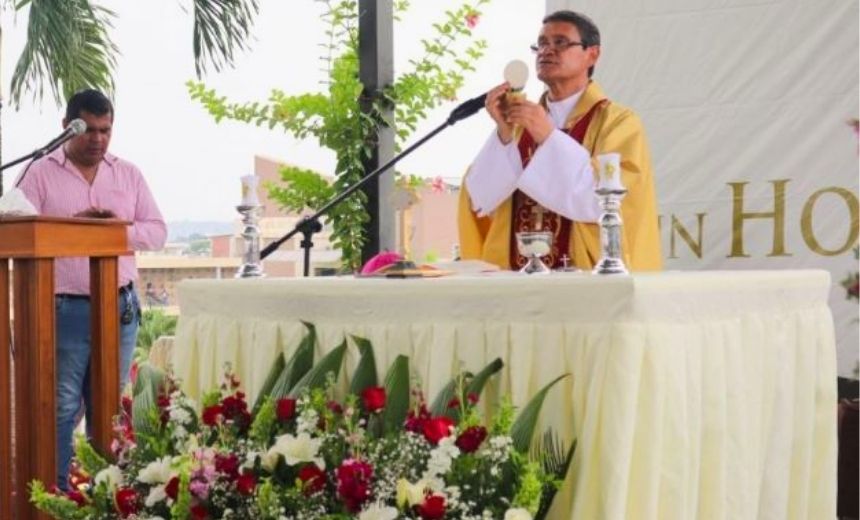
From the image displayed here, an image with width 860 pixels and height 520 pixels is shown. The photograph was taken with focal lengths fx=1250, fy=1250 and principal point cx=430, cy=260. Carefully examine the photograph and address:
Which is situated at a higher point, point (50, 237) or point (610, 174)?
point (610, 174)

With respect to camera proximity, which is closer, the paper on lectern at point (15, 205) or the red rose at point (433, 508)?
the red rose at point (433, 508)

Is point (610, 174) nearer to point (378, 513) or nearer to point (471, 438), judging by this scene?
point (471, 438)

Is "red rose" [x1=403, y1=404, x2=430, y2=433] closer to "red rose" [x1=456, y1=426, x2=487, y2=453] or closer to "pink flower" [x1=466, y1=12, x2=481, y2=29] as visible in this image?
"red rose" [x1=456, y1=426, x2=487, y2=453]

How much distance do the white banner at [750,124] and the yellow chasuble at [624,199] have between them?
1.03 meters

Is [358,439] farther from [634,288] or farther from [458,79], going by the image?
[458,79]

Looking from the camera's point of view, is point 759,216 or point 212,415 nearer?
point 212,415

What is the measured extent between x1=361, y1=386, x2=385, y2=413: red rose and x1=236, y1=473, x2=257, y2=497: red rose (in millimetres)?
241

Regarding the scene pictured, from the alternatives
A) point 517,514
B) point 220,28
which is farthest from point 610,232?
point 220,28

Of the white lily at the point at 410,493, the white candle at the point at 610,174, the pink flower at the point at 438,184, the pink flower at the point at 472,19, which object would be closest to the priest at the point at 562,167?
the white candle at the point at 610,174

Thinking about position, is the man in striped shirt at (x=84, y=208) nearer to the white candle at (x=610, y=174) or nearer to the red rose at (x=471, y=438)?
the white candle at (x=610, y=174)

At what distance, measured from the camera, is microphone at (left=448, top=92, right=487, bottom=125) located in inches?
112

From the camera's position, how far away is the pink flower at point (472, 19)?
533cm

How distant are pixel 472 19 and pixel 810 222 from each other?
192cm

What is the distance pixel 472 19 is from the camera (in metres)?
5.34
